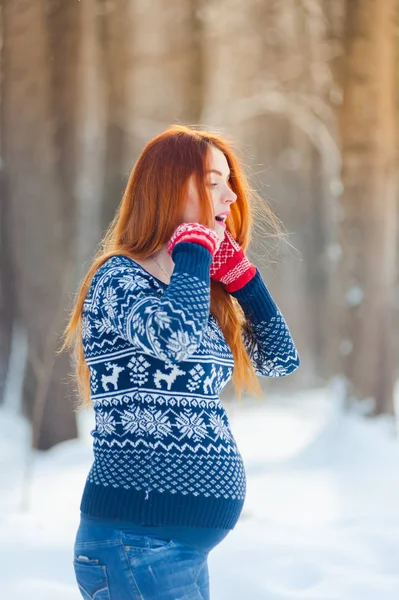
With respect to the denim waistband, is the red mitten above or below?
above

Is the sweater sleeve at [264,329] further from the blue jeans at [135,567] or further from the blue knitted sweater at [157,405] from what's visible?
the blue jeans at [135,567]

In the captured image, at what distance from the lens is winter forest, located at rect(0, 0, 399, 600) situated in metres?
3.79

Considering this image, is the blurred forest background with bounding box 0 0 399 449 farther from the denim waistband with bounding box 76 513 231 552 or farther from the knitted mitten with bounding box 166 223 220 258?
the denim waistband with bounding box 76 513 231 552

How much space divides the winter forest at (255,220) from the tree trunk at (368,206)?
0.01 m

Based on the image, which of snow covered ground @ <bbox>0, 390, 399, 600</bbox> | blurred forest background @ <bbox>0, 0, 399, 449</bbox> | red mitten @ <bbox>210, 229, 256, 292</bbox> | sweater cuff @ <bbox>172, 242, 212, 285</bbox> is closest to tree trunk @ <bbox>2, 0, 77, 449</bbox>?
blurred forest background @ <bbox>0, 0, 399, 449</bbox>

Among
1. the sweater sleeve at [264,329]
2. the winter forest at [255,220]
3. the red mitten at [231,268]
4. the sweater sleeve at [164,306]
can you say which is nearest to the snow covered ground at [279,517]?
the winter forest at [255,220]

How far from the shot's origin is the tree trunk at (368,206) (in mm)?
5066

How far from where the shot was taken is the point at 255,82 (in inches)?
250

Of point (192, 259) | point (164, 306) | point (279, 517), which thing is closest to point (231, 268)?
point (192, 259)

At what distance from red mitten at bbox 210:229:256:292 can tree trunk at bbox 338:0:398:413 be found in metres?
3.53

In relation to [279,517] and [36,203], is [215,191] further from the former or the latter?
[36,203]

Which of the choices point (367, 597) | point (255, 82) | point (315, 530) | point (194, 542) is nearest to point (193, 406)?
point (194, 542)

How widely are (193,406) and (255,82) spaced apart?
5430mm

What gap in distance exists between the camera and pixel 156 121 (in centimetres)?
553
